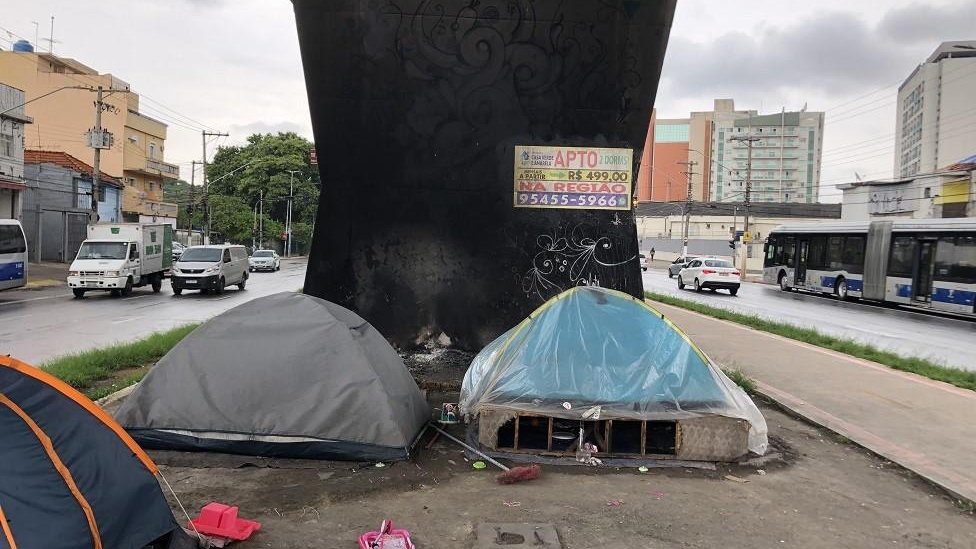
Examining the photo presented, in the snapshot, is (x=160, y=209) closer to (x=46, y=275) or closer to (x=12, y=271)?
(x=46, y=275)

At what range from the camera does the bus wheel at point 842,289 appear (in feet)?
82.2

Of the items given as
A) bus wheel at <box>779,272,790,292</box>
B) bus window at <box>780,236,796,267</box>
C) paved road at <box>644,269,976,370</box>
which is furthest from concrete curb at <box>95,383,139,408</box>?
bus wheel at <box>779,272,790,292</box>

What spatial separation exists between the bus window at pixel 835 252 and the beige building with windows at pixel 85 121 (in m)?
37.8

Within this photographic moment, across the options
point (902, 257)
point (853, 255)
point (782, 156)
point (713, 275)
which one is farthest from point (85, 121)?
point (782, 156)

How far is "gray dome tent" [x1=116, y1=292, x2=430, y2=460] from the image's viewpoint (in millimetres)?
5320

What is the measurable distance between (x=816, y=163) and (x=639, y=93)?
410 ft

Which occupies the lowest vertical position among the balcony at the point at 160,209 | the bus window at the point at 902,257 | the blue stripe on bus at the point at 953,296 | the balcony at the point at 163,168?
the blue stripe on bus at the point at 953,296

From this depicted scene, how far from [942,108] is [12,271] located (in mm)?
82984

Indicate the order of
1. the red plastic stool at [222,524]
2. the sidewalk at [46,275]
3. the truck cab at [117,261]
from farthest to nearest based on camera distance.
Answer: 1. the sidewalk at [46,275]
2. the truck cab at [117,261]
3. the red plastic stool at [222,524]

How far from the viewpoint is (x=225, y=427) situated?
534cm

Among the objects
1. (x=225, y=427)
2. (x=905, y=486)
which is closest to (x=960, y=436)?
(x=905, y=486)

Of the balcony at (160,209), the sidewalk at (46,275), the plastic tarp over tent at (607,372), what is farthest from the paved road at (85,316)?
the balcony at (160,209)

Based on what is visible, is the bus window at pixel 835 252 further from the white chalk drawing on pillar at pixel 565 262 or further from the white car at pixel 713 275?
the white chalk drawing on pillar at pixel 565 262

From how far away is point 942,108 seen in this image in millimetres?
70062
